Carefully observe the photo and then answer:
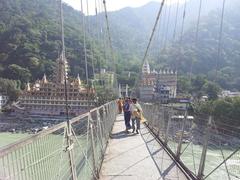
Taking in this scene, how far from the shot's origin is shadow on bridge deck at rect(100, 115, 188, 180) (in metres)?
4.62

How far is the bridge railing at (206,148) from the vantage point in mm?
3432

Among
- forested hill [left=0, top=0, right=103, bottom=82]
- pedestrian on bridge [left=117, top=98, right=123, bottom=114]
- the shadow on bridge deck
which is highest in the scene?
forested hill [left=0, top=0, right=103, bottom=82]

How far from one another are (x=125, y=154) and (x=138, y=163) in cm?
90

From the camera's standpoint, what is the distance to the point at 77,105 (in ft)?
34.9

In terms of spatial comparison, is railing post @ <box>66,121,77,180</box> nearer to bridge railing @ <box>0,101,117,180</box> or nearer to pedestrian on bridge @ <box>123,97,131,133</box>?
bridge railing @ <box>0,101,117,180</box>

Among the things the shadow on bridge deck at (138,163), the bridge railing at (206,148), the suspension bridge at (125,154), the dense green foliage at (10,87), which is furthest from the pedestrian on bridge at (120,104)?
the bridge railing at (206,148)

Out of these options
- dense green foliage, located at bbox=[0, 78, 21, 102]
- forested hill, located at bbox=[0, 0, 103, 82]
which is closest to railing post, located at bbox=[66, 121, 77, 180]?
forested hill, located at bbox=[0, 0, 103, 82]

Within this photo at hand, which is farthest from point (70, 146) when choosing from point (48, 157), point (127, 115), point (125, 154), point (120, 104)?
point (120, 104)

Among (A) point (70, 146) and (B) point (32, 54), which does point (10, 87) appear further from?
(A) point (70, 146)

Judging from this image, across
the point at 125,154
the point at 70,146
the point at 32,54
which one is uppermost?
the point at 32,54

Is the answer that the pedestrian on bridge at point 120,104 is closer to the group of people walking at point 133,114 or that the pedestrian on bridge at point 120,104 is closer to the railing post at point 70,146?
the group of people walking at point 133,114

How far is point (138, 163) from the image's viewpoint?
5484mm

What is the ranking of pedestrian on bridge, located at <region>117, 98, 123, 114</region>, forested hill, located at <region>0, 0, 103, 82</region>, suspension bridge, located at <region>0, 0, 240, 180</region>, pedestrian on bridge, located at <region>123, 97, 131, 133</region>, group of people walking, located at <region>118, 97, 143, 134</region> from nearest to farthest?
suspension bridge, located at <region>0, 0, 240, 180</region> < group of people walking, located at <region>118, 97, 143, 134</region> < pedestrian on bridge, located at <region>123, 97, 131, 133</region> < pedestrian on bridge, located at <region>117, 98, 123, 114</region> < forested hill, located at <region>0, 0, 103, 82</region>

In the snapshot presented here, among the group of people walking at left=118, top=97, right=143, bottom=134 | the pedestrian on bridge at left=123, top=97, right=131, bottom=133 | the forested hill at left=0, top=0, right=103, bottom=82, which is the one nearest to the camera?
the group of people walking at left=118, top=97, right=143, bottom=134
